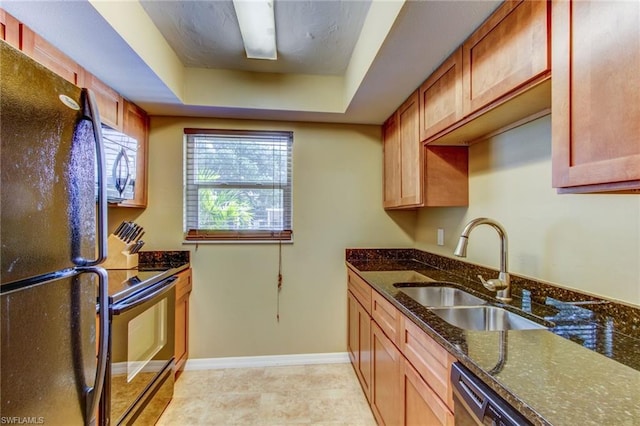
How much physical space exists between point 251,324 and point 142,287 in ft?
3.79

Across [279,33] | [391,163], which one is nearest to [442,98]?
[391,163]

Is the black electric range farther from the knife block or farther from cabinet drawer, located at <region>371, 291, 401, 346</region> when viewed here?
cabinet drawer, located at <region>371, 291, 401, 346</region>

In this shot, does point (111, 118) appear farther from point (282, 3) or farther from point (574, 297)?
point (574, 297)

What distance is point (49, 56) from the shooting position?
1443 mm

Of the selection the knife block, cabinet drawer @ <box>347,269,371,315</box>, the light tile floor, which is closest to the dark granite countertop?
cabinet drawer @ <box>347,269,371,315</box>

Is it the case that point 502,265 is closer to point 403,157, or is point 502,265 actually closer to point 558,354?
point 558,354

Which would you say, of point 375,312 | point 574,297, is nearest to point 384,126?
point 375,312

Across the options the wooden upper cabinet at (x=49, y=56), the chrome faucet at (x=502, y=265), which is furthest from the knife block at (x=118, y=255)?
the chrome faucet at (x=502, y=265)

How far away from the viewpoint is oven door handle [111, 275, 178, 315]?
137cm

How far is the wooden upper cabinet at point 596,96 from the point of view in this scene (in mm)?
735

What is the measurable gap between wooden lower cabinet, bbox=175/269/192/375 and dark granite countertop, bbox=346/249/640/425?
1.64 meters

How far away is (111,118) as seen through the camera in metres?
1.96

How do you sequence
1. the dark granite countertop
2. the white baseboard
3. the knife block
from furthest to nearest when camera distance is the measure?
the white baseboard < the knife block < the dark granite countertop

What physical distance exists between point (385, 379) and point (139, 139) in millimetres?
2428
